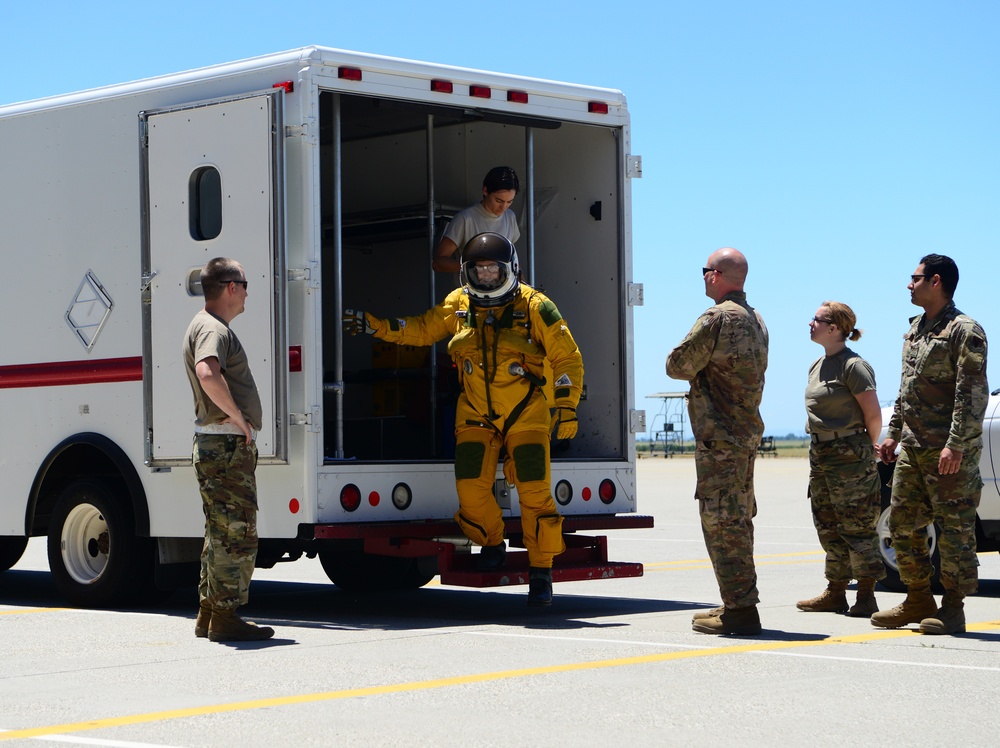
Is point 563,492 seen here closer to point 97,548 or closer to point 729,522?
point 729,522

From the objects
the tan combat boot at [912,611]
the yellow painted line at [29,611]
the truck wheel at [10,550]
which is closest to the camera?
the tan combat boot at [912,611]

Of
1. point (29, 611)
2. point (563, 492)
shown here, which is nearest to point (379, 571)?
point (563, 492)

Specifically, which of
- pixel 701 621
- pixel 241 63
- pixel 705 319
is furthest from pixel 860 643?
pixel 241 63

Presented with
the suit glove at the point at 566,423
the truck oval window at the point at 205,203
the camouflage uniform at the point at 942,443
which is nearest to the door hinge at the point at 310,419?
the truck oval window at the point at 205,203

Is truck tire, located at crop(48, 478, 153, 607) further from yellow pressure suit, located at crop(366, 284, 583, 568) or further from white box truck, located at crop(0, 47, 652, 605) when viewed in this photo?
yellow pressure suit, located at crop(366, 284, 583, 568)

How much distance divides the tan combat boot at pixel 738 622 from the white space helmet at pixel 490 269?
225 centimetres

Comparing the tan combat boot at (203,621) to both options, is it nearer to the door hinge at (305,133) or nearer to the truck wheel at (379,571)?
the door hinge at (305,133)

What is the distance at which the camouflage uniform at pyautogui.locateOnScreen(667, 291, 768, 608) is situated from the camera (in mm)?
8148

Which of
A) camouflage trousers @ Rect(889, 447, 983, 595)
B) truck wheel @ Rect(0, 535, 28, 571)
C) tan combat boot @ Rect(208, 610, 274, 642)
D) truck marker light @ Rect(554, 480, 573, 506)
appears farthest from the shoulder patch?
truck wheel @ Rect(0, 535, 28, 571)

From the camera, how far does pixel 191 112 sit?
9.25m

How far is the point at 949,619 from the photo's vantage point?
822 centimetres

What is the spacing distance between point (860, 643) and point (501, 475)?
2504mm

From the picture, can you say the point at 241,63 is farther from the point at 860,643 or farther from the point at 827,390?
the point at 860,643

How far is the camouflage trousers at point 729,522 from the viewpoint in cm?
813
